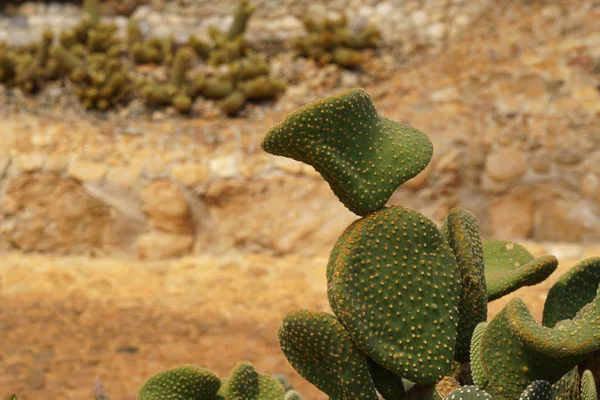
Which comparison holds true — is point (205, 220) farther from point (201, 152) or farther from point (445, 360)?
point (445, 360)

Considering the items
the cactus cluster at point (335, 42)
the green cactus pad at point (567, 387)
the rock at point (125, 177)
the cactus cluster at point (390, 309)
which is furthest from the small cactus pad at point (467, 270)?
the cactus cluster at point (335, 42)

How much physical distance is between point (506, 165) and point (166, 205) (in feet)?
8.08

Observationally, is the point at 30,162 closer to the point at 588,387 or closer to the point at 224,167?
the point at 224,167

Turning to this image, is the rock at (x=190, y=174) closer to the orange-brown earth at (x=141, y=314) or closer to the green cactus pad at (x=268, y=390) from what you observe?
the orange-brown earth at (x=141, y=314)

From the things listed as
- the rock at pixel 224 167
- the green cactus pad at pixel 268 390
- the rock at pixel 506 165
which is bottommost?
the rock at pixel 224 167

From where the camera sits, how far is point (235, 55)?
697 centimetres

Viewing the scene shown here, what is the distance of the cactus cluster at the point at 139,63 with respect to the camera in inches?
261

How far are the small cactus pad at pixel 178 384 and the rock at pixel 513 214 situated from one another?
3847 millimetres

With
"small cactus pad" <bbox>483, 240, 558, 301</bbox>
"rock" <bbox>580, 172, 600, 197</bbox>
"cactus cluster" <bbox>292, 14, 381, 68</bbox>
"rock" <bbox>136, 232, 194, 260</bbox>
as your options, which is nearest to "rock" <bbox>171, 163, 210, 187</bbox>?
"rock" <bbox>136, 232, 194, 260</bbox>

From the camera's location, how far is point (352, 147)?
6.04ft

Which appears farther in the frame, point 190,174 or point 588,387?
point 190,174

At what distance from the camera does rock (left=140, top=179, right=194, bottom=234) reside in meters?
5.75

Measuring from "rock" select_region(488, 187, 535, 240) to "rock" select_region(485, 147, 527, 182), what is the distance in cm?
12

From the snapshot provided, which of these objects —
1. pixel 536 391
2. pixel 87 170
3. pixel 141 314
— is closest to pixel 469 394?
pixel 536 391
